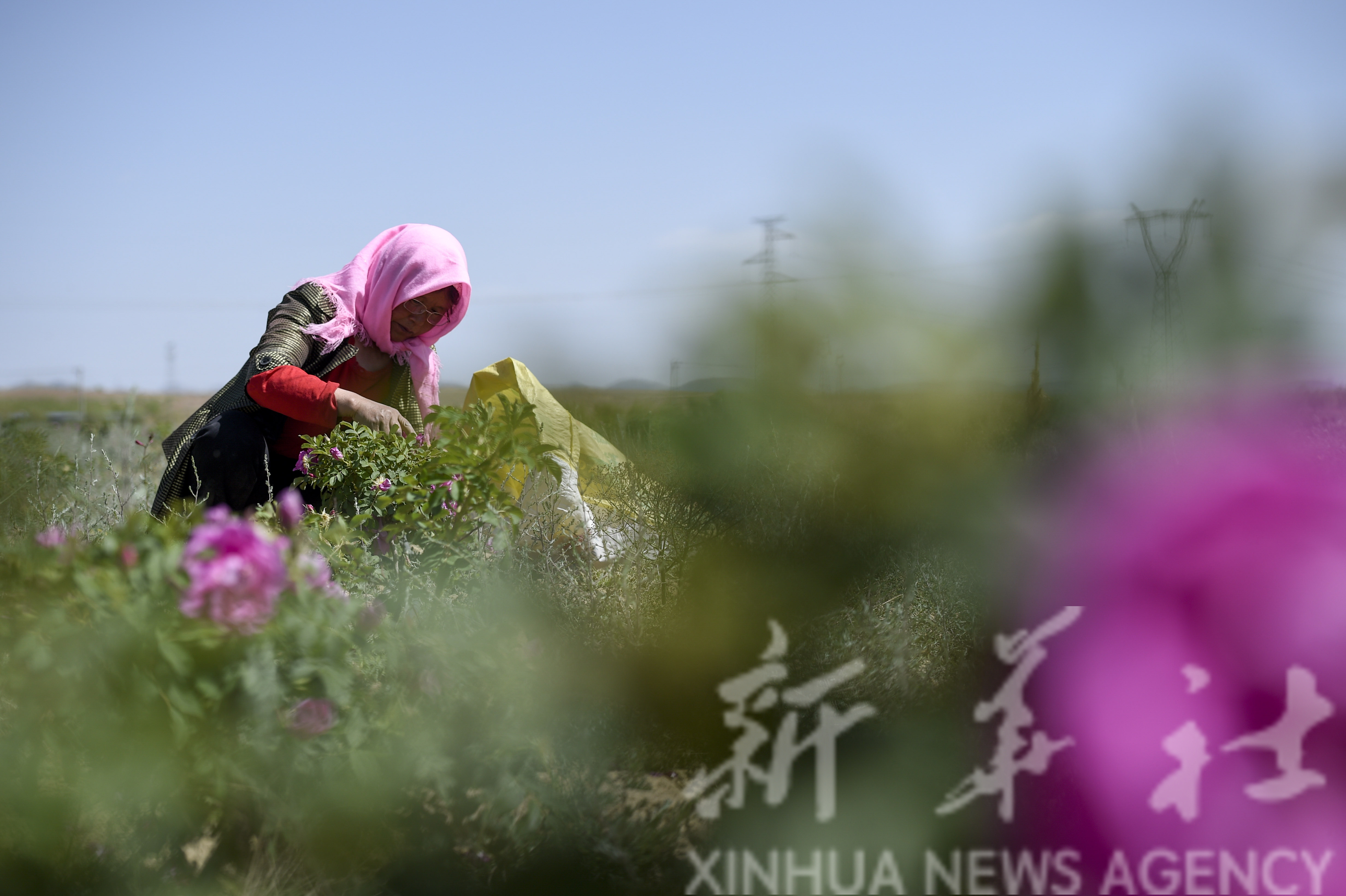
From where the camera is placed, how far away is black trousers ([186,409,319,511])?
3141 mm

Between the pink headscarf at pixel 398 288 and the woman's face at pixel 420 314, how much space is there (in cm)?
2

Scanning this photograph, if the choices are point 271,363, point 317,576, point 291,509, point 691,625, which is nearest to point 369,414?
point 271,363

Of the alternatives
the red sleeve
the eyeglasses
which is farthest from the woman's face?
the red sleeve

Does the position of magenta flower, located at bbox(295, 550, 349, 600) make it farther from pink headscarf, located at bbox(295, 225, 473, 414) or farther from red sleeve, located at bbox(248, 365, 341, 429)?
pink headscarf, located at bbox(295, 225, 473, 414)

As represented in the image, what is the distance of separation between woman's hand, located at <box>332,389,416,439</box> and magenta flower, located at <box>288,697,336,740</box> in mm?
1517

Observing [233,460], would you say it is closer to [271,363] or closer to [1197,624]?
[271,363]

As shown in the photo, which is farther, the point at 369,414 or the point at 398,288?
the point at 398,288

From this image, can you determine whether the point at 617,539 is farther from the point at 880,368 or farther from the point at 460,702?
the point at 880,368

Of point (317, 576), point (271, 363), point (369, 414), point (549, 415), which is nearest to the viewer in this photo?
point (317, 576)

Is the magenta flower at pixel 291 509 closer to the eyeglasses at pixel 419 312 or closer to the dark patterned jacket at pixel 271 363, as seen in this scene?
the dark patterned jacket at pixel 271 363

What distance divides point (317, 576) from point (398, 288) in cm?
193

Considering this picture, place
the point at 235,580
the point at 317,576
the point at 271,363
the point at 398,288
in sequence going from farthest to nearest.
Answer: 1. the point at 398,288
2. the point at 271,363
3. the point at 317,576
4. the point at 235,580

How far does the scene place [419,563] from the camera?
264 cm

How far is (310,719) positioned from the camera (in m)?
1.51
